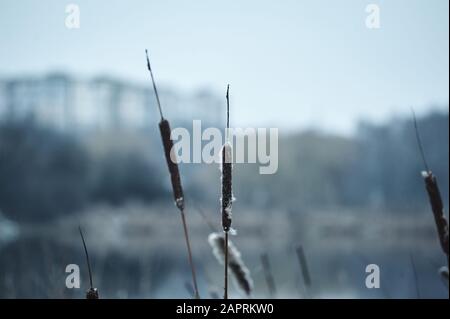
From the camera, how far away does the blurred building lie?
2216 centimetres

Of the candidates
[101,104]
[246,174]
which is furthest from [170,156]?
[101,104]

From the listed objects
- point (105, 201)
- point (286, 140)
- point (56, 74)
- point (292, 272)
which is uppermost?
point (56, 74)

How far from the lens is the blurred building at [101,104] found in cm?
2216

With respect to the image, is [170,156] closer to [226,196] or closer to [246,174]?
[226,196]

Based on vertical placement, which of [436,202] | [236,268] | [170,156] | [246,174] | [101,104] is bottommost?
[236,268]

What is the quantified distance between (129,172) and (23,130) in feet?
13.0

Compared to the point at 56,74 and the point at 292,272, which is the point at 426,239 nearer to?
the point at 292,272

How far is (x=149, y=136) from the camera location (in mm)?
26078

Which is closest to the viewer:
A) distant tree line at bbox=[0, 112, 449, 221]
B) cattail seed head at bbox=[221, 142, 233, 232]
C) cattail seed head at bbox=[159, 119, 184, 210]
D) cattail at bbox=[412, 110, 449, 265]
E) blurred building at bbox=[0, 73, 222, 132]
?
cattail seed head at bbox=[221, 142, 233, 232]

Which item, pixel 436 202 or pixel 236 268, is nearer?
pixel 436 202

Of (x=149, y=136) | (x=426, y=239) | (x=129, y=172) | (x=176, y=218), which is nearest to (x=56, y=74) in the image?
(x=149, y=136)

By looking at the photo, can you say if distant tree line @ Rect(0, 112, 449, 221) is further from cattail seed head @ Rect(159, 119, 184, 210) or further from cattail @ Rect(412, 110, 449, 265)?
cattail seed head @ Rect(159, 119, 184, 210)

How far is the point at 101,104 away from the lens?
2783 cm

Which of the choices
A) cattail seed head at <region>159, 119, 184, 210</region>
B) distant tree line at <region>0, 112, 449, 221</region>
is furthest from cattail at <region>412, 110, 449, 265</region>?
distant tree line at <region>0, 112, 449, 221</region>
